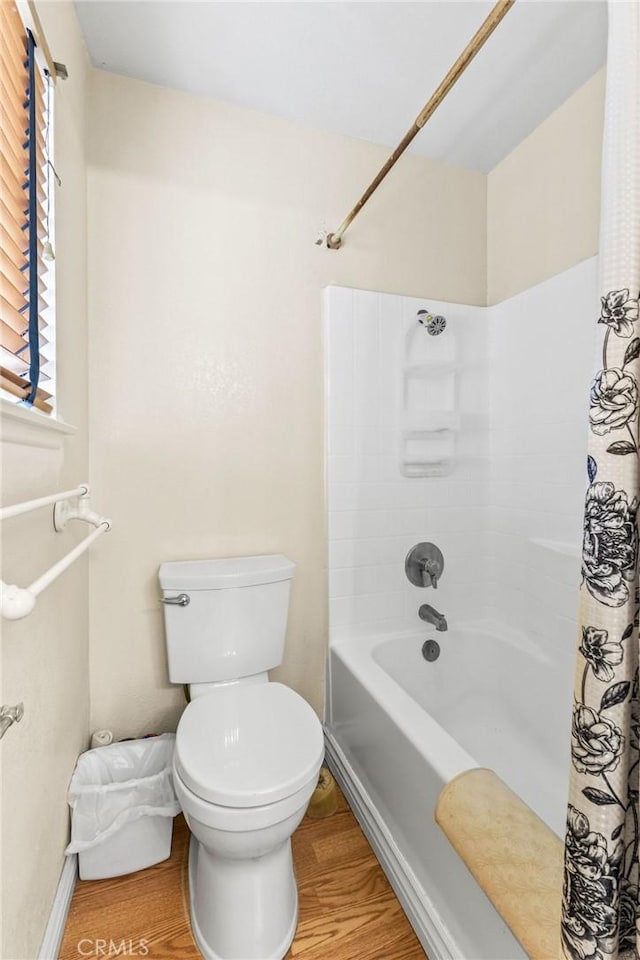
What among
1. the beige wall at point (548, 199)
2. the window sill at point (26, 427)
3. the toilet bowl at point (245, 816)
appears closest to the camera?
the window sill at point (26, 427)

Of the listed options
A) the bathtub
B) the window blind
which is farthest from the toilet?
the window blind

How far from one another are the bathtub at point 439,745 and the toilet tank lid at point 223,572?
16.7 inches

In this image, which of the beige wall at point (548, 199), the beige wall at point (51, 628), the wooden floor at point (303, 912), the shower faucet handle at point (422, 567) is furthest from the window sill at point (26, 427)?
the beige wall at point (548, 199)

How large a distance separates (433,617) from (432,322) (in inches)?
46.2

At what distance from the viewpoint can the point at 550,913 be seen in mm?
720

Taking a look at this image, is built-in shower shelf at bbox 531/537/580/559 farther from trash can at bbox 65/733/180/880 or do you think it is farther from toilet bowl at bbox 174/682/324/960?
trash can at bbox 65/733/180/880

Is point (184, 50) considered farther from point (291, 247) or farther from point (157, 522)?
point (157, 522)

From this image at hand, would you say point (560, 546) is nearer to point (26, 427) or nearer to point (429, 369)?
point (429, 369)

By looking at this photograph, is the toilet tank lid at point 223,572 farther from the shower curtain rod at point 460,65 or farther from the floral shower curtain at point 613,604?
the shower curtain rod at point 460,65

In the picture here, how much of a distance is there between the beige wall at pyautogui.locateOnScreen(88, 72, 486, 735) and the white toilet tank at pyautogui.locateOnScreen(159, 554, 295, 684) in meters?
0.16

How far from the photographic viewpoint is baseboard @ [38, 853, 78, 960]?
1035 millimetres

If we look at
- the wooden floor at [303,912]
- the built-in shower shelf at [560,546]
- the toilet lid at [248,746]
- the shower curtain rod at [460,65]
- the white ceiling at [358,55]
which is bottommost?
the wooden floor at [303,912]

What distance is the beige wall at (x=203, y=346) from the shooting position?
1.54 meters


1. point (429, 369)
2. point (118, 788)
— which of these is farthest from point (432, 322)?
point (118, 788)
